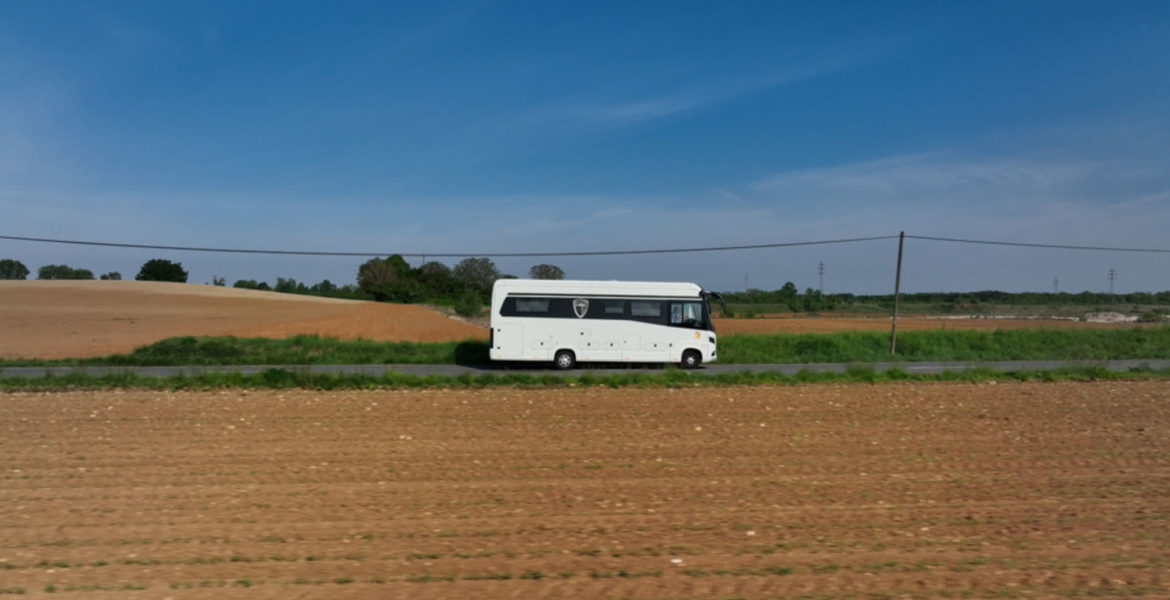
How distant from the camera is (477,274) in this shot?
82125mm

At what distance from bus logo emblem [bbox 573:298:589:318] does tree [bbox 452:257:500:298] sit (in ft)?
147

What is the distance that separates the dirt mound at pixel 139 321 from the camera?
111 feet

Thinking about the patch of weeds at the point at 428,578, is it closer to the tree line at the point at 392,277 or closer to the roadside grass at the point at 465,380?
the roadside grass at the point at 465,380

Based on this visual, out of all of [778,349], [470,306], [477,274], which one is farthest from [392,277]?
[778,349]

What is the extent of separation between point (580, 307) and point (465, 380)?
7.87 m

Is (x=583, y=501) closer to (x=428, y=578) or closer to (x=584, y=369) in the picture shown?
(x=428, y=578)

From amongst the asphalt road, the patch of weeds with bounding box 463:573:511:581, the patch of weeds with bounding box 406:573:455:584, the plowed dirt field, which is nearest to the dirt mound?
the asphalt road

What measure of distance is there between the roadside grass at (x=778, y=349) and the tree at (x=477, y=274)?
39.3m

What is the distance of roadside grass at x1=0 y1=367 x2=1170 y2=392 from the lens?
1675cm

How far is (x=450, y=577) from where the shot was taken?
5.85 m

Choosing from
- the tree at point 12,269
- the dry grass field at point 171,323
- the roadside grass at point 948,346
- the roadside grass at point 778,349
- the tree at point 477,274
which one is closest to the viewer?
the roadside grass at point 778,349

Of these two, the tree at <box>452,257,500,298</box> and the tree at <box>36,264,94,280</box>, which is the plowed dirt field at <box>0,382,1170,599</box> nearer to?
the tree at <box>452,257,500,298</box>

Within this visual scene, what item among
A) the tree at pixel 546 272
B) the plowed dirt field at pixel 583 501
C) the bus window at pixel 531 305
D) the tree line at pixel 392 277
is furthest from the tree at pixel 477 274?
the plowed dirt field at pixel 583 501

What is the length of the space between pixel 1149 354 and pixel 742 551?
32.4m
